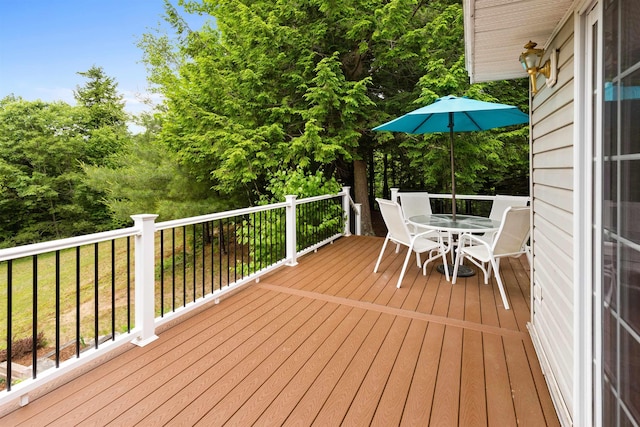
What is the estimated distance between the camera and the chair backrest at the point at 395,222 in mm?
3812

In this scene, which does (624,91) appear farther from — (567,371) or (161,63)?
(161,63)

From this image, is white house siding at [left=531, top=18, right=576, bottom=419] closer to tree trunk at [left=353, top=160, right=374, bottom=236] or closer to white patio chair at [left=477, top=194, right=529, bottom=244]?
white patio chair at [left=477, top=194, right=529, bottom=244]

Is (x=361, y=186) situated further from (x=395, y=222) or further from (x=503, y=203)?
(x=395, y=222)

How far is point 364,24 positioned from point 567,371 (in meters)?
6.42

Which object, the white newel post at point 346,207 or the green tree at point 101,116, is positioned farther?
the green tree at point 101,116

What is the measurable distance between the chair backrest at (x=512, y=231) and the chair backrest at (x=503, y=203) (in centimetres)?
130

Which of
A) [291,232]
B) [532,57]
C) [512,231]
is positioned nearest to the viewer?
[532,57]

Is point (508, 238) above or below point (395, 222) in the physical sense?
below

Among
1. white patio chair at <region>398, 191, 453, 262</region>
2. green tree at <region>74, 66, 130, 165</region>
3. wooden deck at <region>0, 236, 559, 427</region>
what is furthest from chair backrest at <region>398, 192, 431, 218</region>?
green tree at <region>74, 66, 130, 165</region>

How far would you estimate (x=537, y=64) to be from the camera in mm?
2121

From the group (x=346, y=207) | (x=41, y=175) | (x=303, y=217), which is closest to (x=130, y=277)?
(x=303, y=217)

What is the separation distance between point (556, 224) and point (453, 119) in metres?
2.96

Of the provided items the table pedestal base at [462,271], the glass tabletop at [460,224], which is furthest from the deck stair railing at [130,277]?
the table pedestal base at [462,271]

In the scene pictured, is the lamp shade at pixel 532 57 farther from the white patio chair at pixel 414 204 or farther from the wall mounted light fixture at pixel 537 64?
the white patio chair at pixel 414 204
